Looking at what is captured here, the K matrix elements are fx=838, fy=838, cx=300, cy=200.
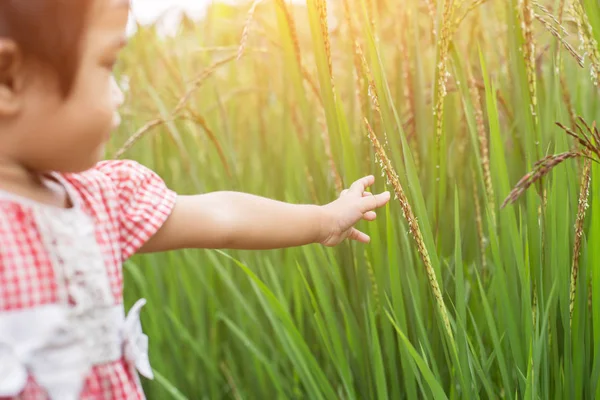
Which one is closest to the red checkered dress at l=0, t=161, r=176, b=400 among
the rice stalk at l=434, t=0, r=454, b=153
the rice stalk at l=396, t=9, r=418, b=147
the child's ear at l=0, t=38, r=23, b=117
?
the child's ear at l=0, t=38, r=23, b=117

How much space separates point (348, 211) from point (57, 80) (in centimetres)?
41

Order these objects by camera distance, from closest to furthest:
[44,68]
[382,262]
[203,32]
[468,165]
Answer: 1. [44,68]
2. [382,262]
3. [468,165]
4. [203,32]

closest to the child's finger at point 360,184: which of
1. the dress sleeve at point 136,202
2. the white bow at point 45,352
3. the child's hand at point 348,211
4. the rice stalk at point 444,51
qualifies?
the child's hand at point 348,211

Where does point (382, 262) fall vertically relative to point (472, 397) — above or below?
above

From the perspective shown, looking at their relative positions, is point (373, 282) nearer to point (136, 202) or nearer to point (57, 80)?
point (136, 202)

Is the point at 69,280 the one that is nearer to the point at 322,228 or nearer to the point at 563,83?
the point at 322,228

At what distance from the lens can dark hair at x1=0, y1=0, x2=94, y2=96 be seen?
2.67 ft

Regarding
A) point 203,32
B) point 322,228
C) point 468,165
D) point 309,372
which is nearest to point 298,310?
point 309,372

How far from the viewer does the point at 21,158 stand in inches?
34.7

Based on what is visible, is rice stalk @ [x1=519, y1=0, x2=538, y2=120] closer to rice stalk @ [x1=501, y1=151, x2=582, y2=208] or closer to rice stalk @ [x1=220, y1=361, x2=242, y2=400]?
rice stalk @ [x1=501, y1=151, x2=582, y2=208]

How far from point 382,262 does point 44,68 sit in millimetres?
530

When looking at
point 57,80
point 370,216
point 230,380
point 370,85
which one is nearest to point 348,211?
point 370,216

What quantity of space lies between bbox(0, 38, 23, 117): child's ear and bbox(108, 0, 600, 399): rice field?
334 mm

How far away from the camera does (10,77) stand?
2.74ft
